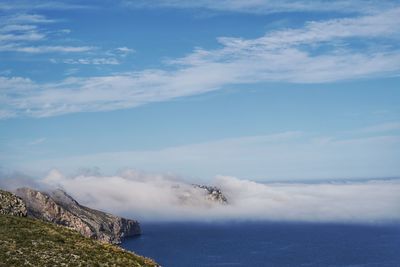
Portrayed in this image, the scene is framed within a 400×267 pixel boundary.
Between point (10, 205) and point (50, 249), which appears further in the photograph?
point (10, 205)

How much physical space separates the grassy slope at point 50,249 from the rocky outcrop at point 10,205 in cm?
513

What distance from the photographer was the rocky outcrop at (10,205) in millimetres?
57931

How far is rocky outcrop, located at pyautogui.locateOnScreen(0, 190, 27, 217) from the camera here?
57.9 metres

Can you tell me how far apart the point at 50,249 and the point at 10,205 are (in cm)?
1679

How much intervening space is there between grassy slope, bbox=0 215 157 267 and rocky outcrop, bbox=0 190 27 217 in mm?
5130

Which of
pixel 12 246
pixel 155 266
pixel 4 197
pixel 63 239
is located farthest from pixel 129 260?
pixel 4 197

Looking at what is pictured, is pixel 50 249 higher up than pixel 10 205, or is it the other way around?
pixel 10 205

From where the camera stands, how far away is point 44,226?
51.8 m

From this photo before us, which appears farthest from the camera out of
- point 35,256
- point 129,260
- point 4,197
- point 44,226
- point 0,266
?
point 4,197

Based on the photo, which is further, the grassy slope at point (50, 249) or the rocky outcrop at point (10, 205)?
the rocky outcrop at point (10, 205)

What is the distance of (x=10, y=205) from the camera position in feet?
193

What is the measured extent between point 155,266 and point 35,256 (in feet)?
39.0

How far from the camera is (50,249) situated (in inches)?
1768

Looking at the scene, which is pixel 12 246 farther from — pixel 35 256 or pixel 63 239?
pixel 63 239
